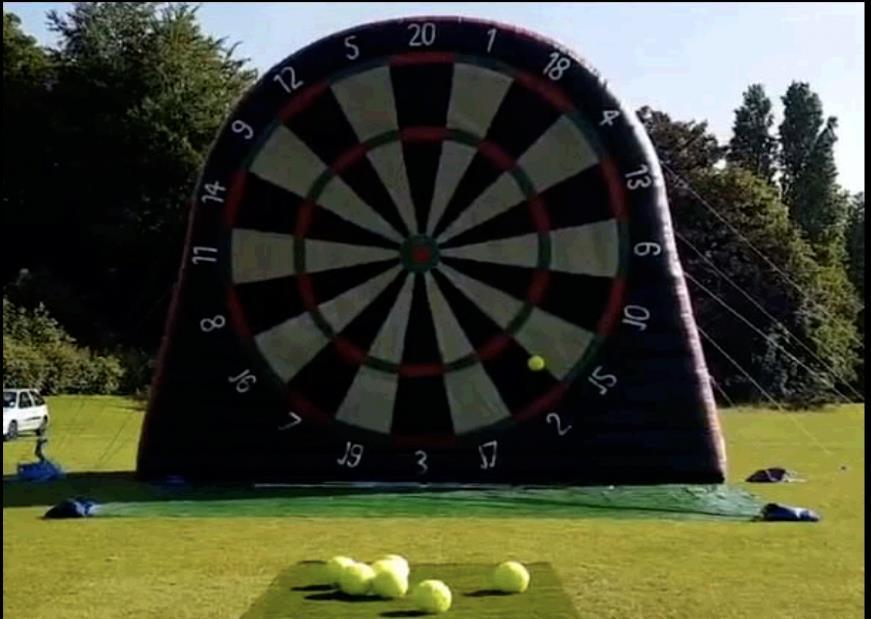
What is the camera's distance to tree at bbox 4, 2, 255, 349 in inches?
1416

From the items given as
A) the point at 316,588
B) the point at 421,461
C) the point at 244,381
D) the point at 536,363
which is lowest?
the point at 316,588

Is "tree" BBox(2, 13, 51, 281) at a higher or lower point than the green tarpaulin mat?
higher

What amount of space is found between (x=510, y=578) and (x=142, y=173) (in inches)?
1204

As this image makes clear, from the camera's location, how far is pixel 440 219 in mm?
13445

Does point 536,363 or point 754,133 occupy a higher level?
point 754,133

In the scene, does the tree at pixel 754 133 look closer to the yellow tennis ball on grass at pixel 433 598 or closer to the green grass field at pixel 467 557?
the green grass field at pixel 467 557

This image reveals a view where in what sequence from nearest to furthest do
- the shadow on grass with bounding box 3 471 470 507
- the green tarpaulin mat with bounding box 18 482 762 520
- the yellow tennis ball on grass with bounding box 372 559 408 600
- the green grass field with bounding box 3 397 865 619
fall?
the green grass field with bounding box 3 397 865 619 → the yellow tennis ball on grass with bounding box 372 559 408 600 → the green tarpaulin mat with bounding box 18 482 762 520 → the shadow on grass with bounding box 3 471 470 507

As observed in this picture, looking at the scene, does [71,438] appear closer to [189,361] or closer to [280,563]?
[189,361]

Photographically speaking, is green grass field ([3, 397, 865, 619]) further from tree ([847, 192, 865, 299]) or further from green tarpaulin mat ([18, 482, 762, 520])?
tree ([847, 192, 865, 299])

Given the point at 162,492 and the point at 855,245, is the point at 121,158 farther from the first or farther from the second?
the point at 162,492

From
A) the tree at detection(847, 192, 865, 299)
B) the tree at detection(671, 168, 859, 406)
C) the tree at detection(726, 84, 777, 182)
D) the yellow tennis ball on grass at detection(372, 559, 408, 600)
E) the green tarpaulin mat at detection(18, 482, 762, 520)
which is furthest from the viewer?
the tree at detection(726, 84, 777, 182)

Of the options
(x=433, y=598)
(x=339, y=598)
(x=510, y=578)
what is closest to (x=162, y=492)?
(x=339, y=598)

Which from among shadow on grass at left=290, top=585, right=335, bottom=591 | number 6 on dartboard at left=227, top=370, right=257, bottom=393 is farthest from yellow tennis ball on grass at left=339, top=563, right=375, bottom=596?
number 6 on dartboard at left=227, top=370, right=257, bottom=393

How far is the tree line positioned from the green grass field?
12.6 metres
